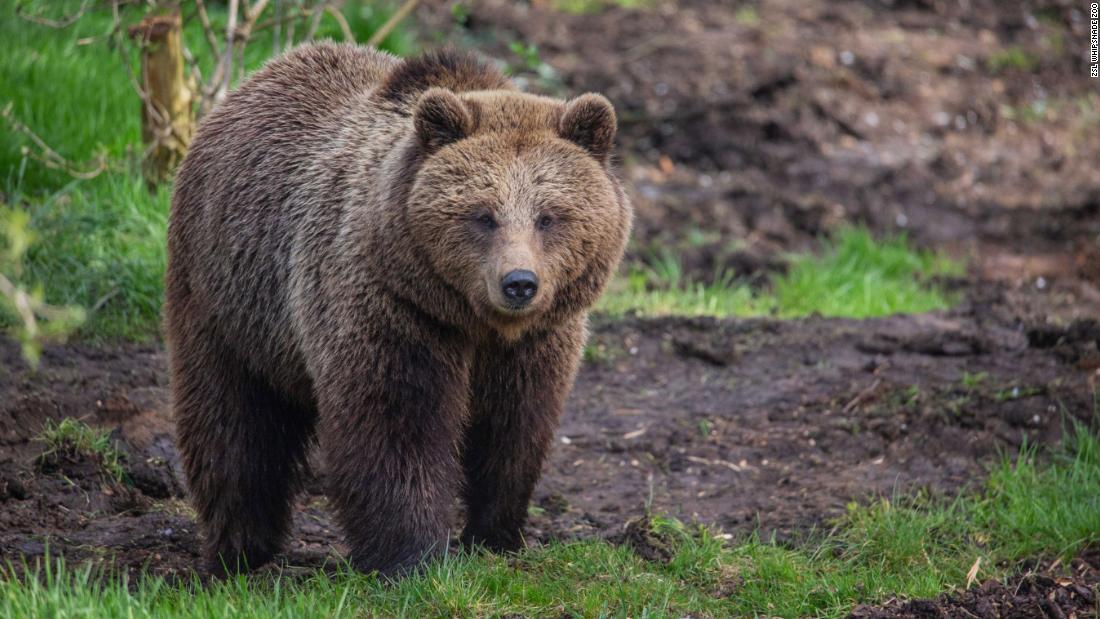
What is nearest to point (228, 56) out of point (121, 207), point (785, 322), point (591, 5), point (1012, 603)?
point (121, 207)

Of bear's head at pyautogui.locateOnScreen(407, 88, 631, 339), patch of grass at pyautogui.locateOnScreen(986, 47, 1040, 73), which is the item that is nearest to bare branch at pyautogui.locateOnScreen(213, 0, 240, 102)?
bear's head at pyautogui.locateOnScreen(407, 88, 631, 339)

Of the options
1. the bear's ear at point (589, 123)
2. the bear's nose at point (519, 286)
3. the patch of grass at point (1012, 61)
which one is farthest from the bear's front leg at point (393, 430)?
the patch of grass at point (1012, 61)

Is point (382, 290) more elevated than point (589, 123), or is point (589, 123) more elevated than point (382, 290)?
point (589, 123)

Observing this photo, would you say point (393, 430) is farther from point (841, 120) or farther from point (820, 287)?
point (841, 120)

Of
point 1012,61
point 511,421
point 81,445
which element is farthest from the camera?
Result: point 1012,61

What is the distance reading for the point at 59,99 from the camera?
8547mm

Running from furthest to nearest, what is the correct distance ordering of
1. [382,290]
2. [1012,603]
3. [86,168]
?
[86,168] → [382,290] → [1012,603]

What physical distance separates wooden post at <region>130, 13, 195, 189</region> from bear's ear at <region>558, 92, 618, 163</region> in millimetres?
3494

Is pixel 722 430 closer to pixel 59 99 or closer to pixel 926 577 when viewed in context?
pixel 926 577

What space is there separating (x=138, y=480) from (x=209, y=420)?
85cm

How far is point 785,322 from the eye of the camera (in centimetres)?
847

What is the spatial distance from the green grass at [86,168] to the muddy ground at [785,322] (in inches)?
15.4

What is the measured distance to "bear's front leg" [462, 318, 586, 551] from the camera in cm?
525

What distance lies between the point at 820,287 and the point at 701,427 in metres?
2.37
